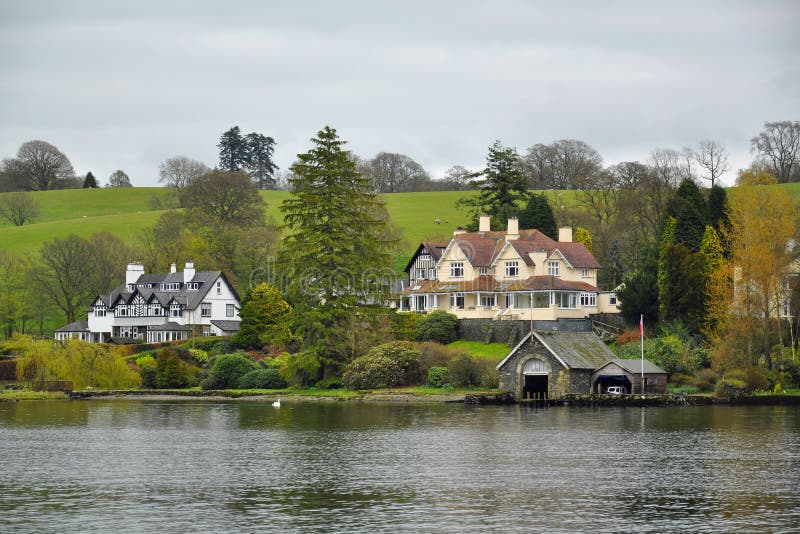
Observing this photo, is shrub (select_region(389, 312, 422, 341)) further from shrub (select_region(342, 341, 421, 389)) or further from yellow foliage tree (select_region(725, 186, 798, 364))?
yellow foliage tree (select_region(725, 186, 798, 364))

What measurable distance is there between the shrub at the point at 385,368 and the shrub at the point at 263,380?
7.20 metres

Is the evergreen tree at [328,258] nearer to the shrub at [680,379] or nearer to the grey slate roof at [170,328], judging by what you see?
the shrub at [680,379]

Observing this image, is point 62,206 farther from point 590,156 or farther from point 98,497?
point 98,497

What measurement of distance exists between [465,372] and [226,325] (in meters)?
41.4

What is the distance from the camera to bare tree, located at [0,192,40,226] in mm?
162750

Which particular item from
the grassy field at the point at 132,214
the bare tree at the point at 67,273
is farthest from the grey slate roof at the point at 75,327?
the grassy field at the point at 132,214

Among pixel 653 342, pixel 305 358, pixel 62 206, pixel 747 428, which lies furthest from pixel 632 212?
pixel 62 206

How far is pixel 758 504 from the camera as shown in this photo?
112 feet

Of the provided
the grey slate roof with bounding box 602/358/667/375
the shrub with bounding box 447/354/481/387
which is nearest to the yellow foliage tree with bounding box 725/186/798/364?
the grey slate roof with bounding box 602/358/667/375

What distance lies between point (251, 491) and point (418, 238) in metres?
115

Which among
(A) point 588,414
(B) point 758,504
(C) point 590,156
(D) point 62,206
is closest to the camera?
(B) point 758,504

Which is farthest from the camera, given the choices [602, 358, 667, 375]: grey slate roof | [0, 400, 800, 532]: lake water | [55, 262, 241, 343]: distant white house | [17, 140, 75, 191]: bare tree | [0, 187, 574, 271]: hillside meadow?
[17, 140, 75, 191]: bare tree

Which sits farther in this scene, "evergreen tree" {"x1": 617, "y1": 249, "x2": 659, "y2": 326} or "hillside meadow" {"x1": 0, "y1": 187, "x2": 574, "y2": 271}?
"hillside meadow" {"x1": 0, "y1": 187, "x2": 574, "y2": 271}

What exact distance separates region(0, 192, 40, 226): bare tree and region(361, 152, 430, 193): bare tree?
59.4m
